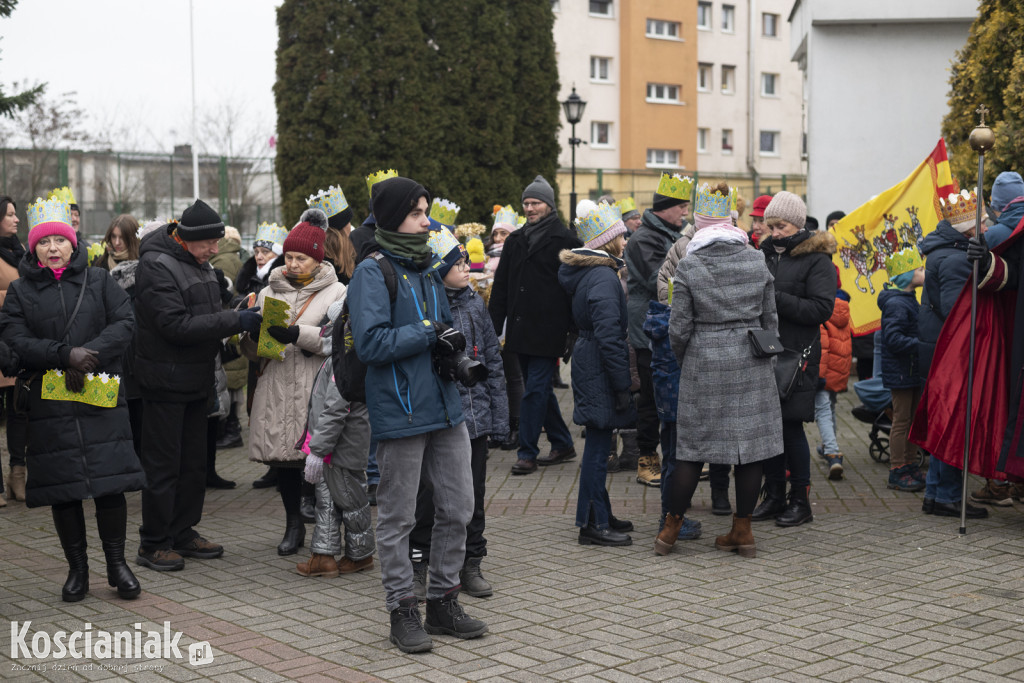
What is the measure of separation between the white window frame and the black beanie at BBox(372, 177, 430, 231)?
158ft

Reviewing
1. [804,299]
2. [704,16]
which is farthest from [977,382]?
[704,16]

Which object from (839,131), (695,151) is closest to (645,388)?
(839,131)

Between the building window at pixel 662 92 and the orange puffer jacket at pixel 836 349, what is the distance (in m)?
44.9

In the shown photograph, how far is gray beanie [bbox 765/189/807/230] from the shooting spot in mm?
7215

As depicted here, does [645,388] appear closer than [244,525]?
No

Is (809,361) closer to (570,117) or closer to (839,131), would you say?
(839,131)

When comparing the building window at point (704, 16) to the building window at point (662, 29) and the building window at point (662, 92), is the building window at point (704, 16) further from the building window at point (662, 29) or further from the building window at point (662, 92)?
the building window at point (662, 92)

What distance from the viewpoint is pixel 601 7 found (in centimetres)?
5209

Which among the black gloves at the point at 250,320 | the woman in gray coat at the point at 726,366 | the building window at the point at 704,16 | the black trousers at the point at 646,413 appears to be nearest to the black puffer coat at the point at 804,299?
the woman in gray coat at the point at 726,366

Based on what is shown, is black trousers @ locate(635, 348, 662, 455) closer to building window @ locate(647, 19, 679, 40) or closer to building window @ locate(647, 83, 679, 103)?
building window @ locate(647, 83, 679, 103)

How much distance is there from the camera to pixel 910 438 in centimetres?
782

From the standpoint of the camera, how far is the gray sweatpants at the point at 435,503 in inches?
201

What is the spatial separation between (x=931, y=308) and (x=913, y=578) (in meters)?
2.61

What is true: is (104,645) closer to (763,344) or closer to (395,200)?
(395,200)
